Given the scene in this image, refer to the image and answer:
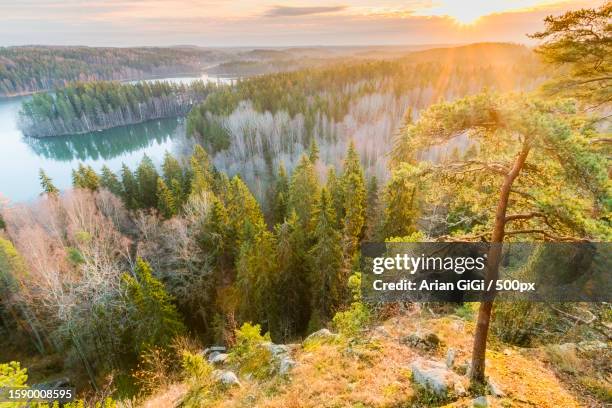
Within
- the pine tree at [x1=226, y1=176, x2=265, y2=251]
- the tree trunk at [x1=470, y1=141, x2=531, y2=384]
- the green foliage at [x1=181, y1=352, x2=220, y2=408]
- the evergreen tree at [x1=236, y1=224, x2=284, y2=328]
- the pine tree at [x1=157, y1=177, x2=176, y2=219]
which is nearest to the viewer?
the tree trunk at [x1=470, y1=141, x2=531, y2=384]

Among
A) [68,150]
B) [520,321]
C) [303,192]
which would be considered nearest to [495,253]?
[520,321]

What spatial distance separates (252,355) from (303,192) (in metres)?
17.0

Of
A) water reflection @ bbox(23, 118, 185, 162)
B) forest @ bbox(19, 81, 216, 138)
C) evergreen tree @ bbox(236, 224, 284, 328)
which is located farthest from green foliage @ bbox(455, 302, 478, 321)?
forest @ bbox(19, 81, 216, 138)

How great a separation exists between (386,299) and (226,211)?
15.5m

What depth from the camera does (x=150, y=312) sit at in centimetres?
1806

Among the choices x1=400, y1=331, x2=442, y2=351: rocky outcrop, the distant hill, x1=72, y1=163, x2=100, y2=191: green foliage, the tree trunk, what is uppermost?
the distant hill

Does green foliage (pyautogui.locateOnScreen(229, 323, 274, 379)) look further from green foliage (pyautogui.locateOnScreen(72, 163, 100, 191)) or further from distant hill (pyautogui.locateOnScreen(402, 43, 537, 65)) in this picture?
distant hill (pyautogui.locateOnScreen(402, 43, 537, 65))

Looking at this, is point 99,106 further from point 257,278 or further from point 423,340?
point 423,340

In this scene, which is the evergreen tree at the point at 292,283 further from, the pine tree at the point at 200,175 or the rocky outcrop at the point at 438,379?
the rocky outcrop at the point at 438,379

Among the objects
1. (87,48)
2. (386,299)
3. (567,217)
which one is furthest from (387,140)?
(87,48)

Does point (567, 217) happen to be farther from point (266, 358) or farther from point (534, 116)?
point (266, 358)

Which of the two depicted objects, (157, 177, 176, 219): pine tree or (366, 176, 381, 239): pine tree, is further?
(157, 177, 176, 219): pine tree

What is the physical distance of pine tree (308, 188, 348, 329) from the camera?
19489 millimetres

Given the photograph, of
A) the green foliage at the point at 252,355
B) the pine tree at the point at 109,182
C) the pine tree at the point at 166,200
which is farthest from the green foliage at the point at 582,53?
the pine tree at the point at 109,182
